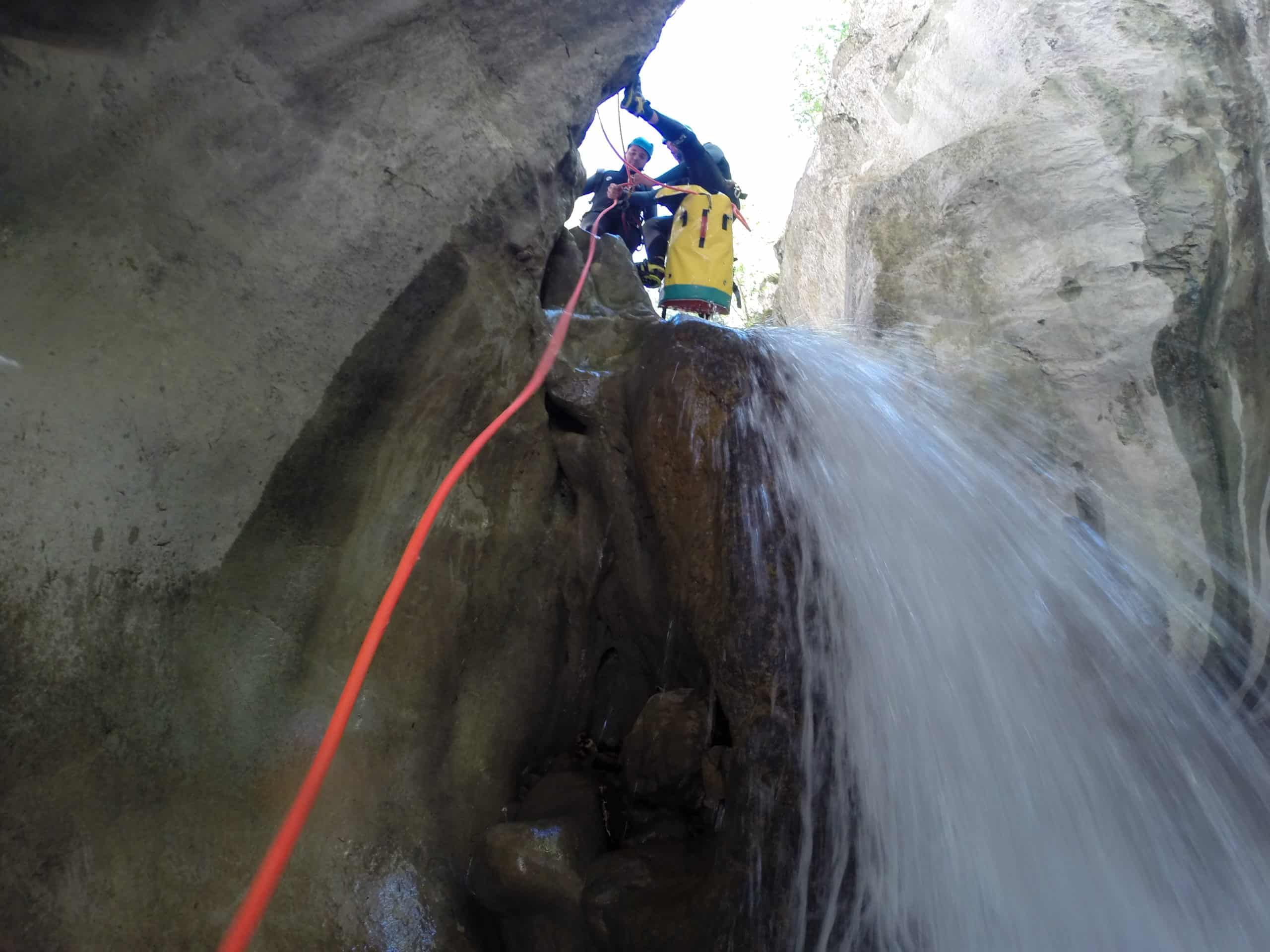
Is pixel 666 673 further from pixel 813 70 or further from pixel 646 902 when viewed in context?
pixel 813 70

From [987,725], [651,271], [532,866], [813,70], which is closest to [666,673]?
[532,866]

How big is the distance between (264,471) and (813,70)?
13.1 metres

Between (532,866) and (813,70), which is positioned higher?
(813,70)

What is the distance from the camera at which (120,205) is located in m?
2.40

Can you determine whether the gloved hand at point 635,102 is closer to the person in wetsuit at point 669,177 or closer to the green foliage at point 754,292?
the person in wetsuit at point 669,177

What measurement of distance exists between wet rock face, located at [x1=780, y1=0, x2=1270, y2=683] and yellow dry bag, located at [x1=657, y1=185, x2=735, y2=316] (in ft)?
3.04

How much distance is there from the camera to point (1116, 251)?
12.6 ft

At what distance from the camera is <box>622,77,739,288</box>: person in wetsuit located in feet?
16.9

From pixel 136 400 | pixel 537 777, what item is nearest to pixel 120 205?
pixel 136 400

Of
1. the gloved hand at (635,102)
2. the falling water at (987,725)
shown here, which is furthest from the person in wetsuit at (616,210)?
the falling water at (987,725)

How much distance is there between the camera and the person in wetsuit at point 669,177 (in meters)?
5.15

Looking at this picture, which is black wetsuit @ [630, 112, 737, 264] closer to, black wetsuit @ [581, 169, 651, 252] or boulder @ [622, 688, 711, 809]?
black wetsuit @ [581, 169, 651, 252]

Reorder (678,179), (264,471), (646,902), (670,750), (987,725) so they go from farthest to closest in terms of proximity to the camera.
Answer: (678,179)
(670,750)
(987,725)
(264,471)
(646,902)

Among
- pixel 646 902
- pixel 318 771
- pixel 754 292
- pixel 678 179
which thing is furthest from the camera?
pixel 754 292
